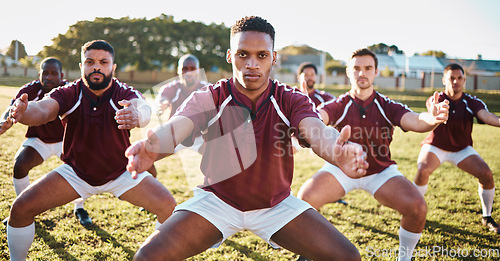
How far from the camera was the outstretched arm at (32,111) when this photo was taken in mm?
3320

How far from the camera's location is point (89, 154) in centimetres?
416

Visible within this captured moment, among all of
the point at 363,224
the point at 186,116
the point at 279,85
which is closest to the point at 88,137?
the point at 186,116

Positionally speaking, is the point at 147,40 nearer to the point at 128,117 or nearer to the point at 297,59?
the point at 128,117

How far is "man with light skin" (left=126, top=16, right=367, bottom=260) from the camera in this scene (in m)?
2.82

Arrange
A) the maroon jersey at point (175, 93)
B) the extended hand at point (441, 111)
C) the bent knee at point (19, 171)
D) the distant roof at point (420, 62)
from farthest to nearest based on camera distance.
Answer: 1. the distant roof at point (420, 62)
2. the maroon jersey at point (175, 93)
3. the bent knee at point (19, 171)
4. the extended hand at point (441, 111)

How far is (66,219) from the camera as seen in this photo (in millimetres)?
5441

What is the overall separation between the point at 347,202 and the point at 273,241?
13.7 ft

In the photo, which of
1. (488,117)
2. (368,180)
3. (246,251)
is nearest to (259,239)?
(246,251)

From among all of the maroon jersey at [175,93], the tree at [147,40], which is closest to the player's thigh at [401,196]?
the maroon jersey at [175,93]

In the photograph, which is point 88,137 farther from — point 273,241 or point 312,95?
point 312,95

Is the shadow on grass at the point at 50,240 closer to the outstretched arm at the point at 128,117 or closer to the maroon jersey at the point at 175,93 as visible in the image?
the outstretched arm at the point at 128,117

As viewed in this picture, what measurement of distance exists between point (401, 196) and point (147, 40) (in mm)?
43969

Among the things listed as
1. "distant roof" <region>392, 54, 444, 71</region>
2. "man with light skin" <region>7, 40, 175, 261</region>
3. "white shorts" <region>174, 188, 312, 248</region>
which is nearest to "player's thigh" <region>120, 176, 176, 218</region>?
"man with light skin" <region>7, 40, 175, 261</region>

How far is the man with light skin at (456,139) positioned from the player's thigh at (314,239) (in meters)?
4.15
